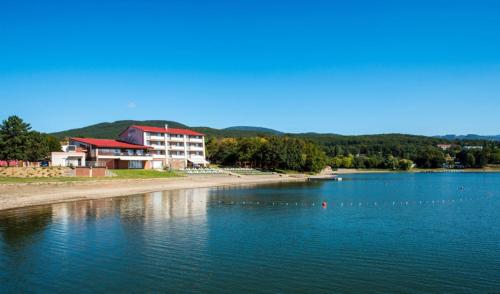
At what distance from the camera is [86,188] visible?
187ft

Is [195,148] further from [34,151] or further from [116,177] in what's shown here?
[34,151]

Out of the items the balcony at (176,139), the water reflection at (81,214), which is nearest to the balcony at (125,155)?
the balcony at (176,139)

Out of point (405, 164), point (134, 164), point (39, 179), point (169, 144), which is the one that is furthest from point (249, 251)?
point (405, 164)

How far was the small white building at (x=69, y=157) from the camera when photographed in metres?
72.1

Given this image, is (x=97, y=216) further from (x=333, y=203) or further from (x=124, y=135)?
(x=124, y=135)

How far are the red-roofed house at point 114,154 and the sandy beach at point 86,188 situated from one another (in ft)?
40.7

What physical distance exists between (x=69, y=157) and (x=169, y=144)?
29.5 metres

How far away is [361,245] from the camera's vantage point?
81.7ft

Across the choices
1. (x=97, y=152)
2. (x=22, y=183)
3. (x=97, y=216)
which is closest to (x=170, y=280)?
(x=97, y=216)

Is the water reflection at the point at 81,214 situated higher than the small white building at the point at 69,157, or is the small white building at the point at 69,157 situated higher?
the small white building at the point at 69,157

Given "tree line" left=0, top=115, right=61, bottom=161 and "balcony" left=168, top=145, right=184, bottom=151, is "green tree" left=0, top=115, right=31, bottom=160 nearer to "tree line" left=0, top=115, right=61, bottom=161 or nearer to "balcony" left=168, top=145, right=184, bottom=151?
"tree line" left=0, top=115, right=61, bottom=161

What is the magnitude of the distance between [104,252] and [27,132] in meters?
53.6

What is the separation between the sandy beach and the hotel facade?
13105mm

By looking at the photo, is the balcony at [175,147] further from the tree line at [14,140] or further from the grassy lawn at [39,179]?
the grassy lawn at [39,179]
